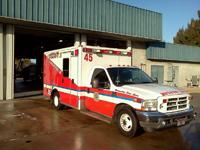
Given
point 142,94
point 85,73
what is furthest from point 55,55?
point 142,94

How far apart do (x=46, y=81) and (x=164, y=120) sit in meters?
7.79

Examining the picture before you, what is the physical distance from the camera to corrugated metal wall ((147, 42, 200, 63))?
23.4 meters

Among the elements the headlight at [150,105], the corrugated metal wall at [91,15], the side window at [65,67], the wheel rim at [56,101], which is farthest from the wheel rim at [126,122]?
the corrugated metal wall at [91,15]

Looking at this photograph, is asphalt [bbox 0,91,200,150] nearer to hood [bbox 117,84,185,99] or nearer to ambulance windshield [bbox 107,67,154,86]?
hood [bbox 117,84,185,99]

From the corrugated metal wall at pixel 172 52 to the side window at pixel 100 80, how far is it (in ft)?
46.5

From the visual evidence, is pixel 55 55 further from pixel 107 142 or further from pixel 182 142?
pixel 182 142

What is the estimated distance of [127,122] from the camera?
7.69 metres

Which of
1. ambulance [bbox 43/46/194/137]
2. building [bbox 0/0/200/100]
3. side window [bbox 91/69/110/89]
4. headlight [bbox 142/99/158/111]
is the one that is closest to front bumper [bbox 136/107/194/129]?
ambulance [bbox 43/46/194/137]

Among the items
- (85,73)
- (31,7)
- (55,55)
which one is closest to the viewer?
(85,73)

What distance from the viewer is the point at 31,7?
15.0 meters

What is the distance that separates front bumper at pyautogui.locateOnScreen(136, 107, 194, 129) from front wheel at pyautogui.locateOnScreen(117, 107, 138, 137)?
25cm

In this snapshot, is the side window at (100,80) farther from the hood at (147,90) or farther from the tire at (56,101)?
the tire at (56,101)

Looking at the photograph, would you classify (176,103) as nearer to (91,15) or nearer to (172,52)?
(91,15)

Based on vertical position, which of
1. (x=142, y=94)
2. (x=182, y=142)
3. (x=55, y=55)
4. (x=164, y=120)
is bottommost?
(x=182, y=142)
